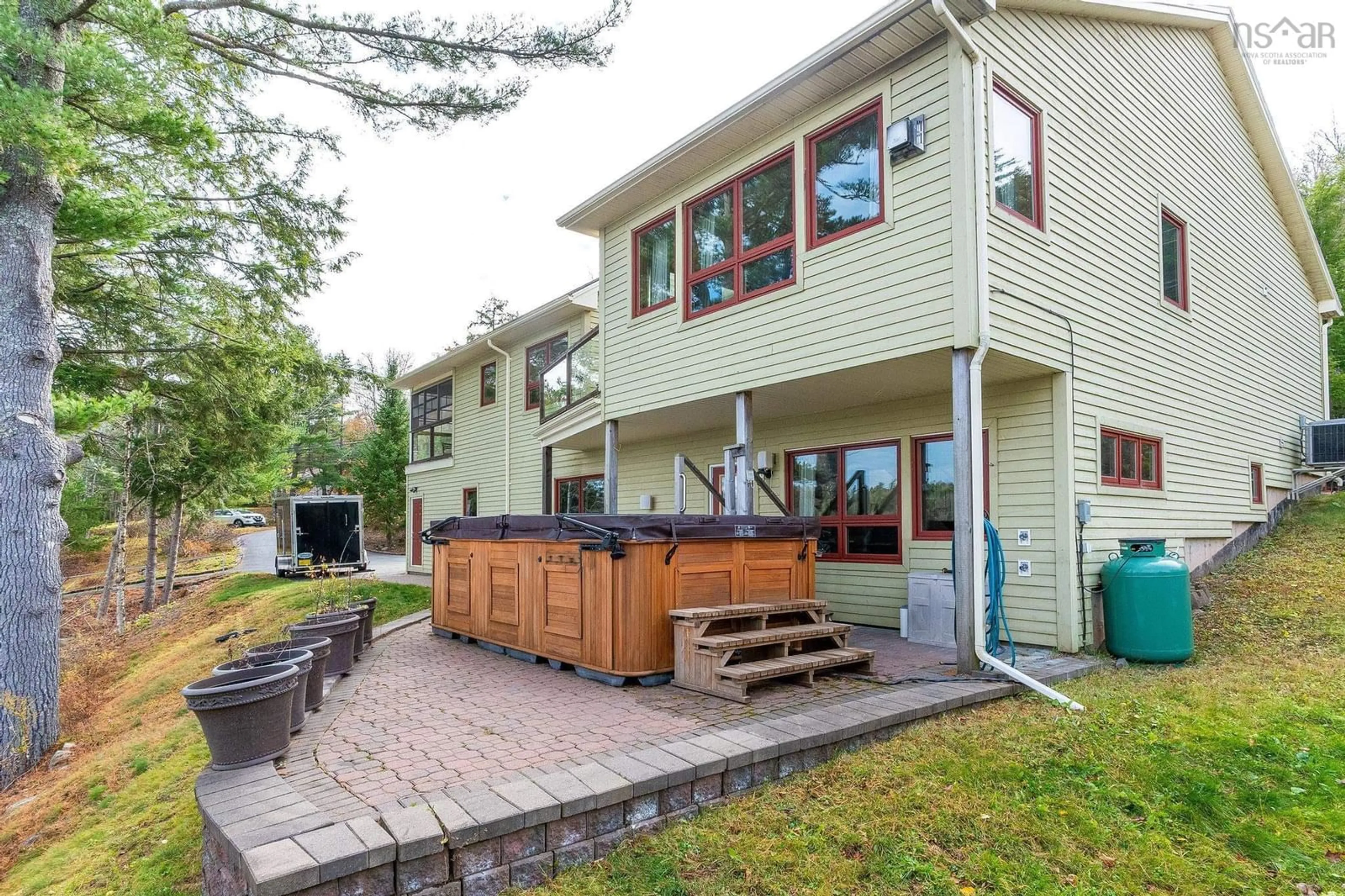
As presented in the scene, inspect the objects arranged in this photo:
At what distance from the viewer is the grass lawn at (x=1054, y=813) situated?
9.24ft

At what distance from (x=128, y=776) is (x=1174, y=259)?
11.3 meters

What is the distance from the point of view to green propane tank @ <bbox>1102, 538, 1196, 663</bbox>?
19.3 ft

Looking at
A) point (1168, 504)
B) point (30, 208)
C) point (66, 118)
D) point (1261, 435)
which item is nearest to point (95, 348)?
point (30, 208)

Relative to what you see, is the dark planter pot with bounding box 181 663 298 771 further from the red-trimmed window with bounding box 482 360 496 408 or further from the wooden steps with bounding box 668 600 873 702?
the red-trimmed window with bounding box 482 360 496 408

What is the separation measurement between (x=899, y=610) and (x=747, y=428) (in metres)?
2.47

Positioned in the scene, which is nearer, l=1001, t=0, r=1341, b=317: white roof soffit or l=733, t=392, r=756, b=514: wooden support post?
l=1001, t=0, r=1341, b=317: white roof soffit

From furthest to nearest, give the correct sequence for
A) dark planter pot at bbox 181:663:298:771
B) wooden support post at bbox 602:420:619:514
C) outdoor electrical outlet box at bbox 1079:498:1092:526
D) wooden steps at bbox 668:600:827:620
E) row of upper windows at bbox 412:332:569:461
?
1. row of upper windows at bbox 412:332:569:461
2. wooden support post at bbox 602:420:619:514
3. outdoor electrical outlet box at bbox 1079:498:1092:526
4. wooden steps at bbox 668:600:827:620
5. dark planter pot at bbox 181:663:298:771

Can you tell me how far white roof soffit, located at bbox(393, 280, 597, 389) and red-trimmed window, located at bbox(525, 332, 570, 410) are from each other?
10.3 inches

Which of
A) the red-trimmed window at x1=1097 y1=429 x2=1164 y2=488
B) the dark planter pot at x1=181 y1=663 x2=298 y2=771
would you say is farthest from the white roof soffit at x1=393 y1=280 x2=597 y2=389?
the dark planter pot at x1=181 y1=663 x2=298 y2=771

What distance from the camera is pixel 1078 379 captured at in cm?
631

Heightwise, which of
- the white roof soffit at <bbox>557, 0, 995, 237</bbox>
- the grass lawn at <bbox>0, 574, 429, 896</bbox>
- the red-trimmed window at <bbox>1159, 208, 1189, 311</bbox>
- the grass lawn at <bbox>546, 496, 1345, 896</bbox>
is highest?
the white roof soffit at <bbox>557, 0, 995, 237</bbox>

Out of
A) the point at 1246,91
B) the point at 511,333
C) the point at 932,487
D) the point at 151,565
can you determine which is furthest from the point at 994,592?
the point at 151,565

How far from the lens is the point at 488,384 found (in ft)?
49.8

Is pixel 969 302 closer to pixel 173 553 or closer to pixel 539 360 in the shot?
pixel 539 360
